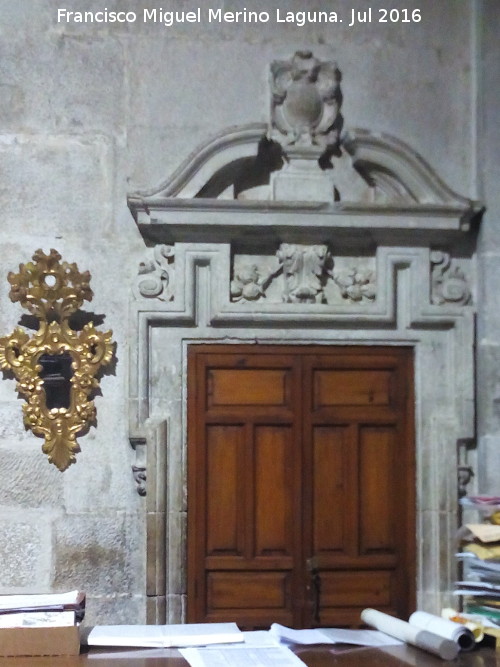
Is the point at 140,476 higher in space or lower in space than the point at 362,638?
higher

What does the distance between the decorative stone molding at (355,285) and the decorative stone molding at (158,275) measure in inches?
29.7

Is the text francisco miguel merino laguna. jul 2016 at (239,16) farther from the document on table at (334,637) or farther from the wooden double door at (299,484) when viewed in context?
the document on table at (334,637)

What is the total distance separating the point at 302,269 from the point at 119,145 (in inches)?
38.8

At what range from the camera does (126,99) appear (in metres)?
3.84

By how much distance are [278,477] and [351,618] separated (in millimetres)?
691

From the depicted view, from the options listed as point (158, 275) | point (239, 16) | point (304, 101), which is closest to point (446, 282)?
point (304, 101)

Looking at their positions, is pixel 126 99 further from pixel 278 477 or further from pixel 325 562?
pixel 325 562

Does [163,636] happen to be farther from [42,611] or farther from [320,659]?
[320,659]

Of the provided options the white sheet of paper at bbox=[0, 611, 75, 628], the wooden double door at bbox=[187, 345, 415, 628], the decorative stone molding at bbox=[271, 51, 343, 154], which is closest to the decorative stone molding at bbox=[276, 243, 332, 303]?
the wooden double door at bbox=[187, 345, 415, 628]

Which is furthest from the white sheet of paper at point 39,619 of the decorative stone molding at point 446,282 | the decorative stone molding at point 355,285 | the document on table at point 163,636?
the decorative stone molding at point 446,282

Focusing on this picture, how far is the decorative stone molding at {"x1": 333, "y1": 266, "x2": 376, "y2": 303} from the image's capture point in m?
3.88

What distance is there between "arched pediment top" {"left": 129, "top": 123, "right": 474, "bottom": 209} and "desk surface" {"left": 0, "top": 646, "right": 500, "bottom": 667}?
2016 millimetres

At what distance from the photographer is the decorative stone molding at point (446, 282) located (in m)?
3.90

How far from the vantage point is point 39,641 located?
2248mm
